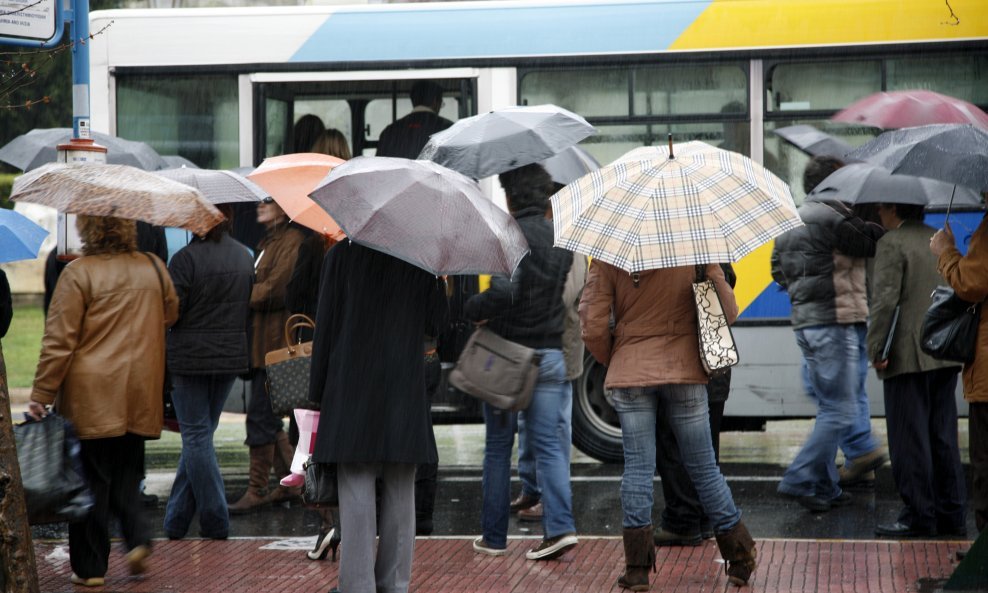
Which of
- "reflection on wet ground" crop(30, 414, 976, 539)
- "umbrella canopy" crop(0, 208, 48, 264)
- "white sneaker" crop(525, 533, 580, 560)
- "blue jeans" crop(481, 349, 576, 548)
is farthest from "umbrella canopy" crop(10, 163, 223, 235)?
"reflection on wet ground" crop(30, 414, 976, 539)

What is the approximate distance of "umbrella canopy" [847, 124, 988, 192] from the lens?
588 centimetres

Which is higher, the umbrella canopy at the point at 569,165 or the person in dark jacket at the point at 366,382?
the umbrella canopy at the point at 569,165

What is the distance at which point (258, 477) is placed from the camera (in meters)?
8.52

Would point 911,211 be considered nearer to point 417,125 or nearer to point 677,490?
point 677,490

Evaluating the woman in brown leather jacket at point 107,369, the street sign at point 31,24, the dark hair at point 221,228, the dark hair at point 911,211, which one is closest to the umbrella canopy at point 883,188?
the dark hair at point 911,211

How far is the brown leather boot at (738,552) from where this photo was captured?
6.00m

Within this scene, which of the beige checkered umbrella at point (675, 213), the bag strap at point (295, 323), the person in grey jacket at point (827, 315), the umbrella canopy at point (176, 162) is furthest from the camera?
the umbrella canopy at point (176, 162)

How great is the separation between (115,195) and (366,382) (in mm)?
1566

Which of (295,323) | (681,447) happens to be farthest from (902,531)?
(295,323)

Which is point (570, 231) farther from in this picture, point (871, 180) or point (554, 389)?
point (871, 180)

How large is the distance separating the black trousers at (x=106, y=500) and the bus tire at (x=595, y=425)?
4215 millimetres

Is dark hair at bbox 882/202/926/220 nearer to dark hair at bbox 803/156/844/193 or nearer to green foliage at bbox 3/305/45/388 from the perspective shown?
dark hair at bbox 803/156/844/193

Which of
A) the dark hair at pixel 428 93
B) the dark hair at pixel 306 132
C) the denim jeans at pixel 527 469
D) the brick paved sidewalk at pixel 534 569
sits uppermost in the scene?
the dark hair at pixel 428 93

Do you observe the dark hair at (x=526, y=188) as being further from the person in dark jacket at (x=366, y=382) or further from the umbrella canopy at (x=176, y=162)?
A: the umbrella canopy at (x=176, y=162)
